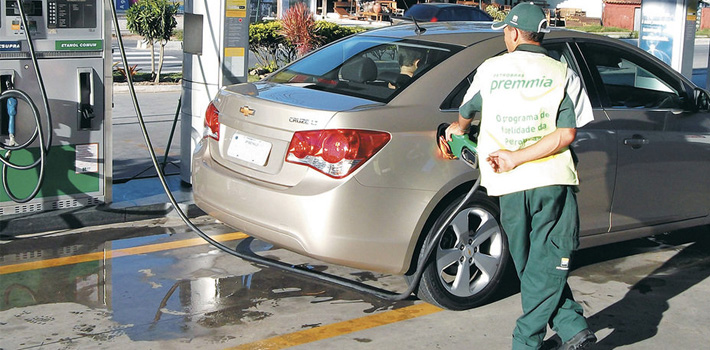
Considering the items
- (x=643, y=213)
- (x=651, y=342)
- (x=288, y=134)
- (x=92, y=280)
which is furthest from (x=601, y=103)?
(x=92, y=280)

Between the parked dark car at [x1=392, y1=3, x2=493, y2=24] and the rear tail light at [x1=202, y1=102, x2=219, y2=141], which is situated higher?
the parked dark car at [x1=392, y1=3, x2=493, y2=24]

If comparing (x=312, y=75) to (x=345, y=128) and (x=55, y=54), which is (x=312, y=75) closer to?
(x=345, y=128)

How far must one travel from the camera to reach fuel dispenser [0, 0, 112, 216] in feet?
20.5

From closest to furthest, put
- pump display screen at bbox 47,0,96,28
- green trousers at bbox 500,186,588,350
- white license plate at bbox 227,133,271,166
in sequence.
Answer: green trousers at bbox 500,186,588,350, white license plate at bbox 227,133,271,166, pump display screen at bbox 47,0,96,28

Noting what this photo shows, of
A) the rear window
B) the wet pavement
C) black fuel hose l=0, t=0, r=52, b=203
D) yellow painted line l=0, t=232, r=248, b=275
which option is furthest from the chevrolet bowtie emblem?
the rear window

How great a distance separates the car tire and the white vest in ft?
2.98

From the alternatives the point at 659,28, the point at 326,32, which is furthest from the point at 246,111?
the point at 326,32

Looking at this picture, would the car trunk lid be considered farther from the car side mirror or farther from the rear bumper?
the car side mirror

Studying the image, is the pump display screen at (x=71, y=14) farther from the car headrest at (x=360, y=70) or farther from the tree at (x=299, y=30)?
the tree at (x=299, y=30)

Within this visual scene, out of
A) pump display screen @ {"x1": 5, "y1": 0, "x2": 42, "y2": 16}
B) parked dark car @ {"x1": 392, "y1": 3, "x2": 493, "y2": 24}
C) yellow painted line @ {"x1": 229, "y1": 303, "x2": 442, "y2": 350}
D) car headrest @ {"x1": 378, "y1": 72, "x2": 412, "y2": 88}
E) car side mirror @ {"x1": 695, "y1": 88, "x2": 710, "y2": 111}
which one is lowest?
yellow painted line @ {"x1": 229, "y1": 303, "x2": 442, "y2": 350}

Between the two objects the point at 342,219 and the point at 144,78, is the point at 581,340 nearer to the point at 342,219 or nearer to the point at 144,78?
the point at 342,219

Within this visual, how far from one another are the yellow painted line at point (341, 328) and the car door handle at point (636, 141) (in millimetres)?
1633

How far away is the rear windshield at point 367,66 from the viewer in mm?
5250

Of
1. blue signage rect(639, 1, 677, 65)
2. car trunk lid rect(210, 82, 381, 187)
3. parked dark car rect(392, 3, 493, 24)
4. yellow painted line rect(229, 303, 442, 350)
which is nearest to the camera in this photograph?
yellow painted line rect(229, 303, 442, 350)
